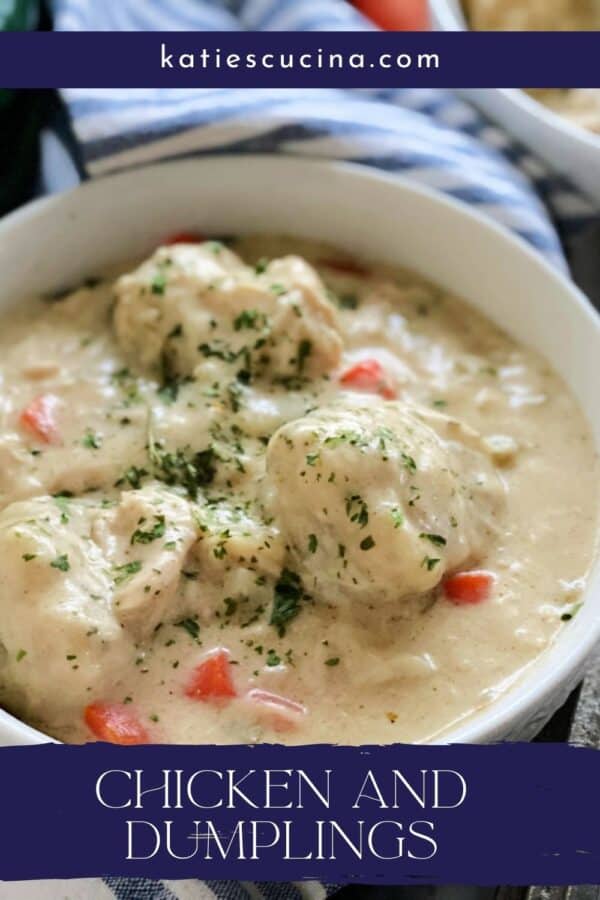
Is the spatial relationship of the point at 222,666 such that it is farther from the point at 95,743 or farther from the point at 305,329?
the point at 305,329

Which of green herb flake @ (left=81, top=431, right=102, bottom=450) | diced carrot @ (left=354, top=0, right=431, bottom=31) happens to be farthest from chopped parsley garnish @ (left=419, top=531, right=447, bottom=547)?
diced carrot @ (left=354, top=0, right=431, bottom=31)

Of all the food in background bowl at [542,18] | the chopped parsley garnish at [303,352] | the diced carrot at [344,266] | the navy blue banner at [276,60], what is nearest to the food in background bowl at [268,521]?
the chopped parsley garnish at [303,352]

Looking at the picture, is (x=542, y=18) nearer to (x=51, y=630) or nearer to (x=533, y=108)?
(x=533, y=108)

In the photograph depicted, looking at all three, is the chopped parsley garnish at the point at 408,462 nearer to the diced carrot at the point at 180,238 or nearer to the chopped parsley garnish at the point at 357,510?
the chopped parsley garnish at the point at 357,510

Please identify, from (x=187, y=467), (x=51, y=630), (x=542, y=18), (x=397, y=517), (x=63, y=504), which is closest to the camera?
(x=51, y=630)

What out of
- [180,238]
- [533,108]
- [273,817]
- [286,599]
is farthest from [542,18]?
[273,817]

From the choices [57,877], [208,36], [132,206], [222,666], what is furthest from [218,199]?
[57,877]
